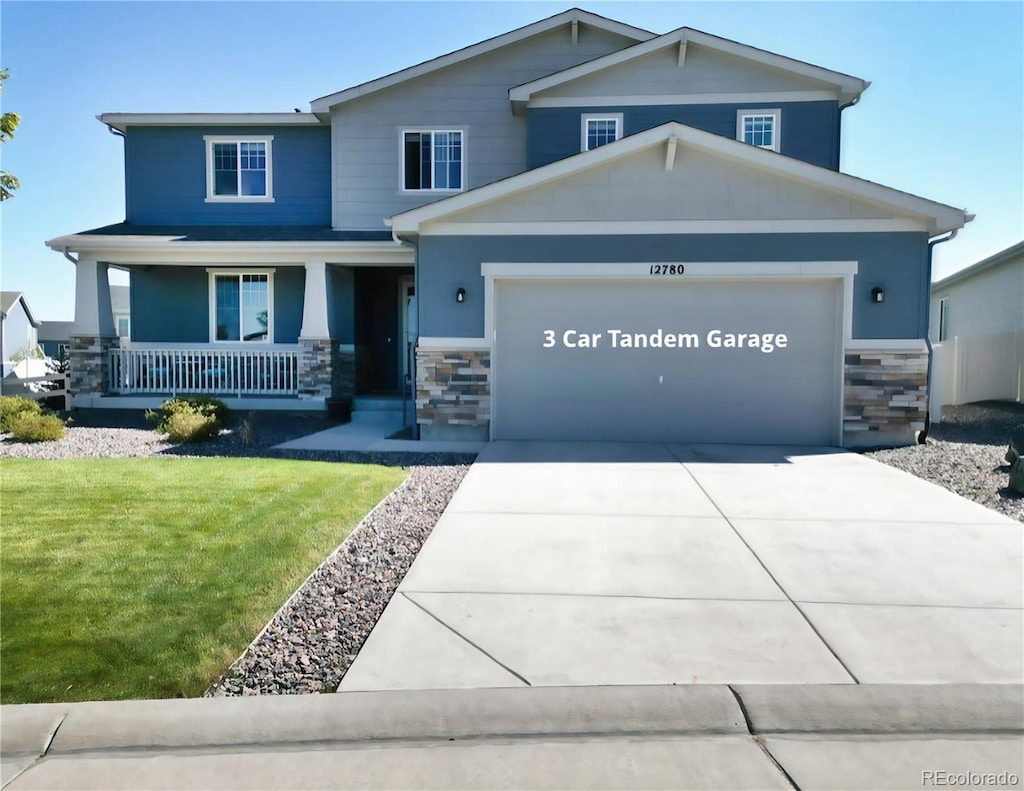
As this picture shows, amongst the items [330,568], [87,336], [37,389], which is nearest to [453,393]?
[330,568]

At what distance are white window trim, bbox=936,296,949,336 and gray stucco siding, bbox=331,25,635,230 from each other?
48.3 ft

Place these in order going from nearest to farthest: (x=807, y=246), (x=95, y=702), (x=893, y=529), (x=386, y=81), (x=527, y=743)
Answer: (x=527, y=743) → (x=95, y=702) → (x=893, y=529) → (x=807, y=246) → (x=386, y=81)

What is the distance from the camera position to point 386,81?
15297 millimetres

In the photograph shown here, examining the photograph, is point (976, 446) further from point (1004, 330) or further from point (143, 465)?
point (143, 465)

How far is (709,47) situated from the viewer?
14258mm

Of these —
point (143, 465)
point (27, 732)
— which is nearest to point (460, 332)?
point (143, 465)

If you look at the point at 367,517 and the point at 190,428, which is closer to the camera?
the point at 367,517

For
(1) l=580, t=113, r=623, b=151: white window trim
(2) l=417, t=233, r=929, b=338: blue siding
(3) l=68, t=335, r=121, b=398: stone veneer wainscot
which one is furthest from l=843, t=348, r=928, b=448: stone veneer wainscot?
(3) l=68, t=335, r=121, b=398: stone veneer wainscot

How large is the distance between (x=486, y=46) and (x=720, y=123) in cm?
524

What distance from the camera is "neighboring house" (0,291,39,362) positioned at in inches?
1592

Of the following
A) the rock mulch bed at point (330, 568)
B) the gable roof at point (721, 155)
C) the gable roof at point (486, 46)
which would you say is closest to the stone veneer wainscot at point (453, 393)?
the rock mulch bed at point (330, 568)

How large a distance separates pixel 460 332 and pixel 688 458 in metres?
4.02

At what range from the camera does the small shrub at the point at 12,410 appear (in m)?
11.6

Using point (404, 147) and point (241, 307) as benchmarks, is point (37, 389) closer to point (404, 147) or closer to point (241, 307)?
point (241, 307)
